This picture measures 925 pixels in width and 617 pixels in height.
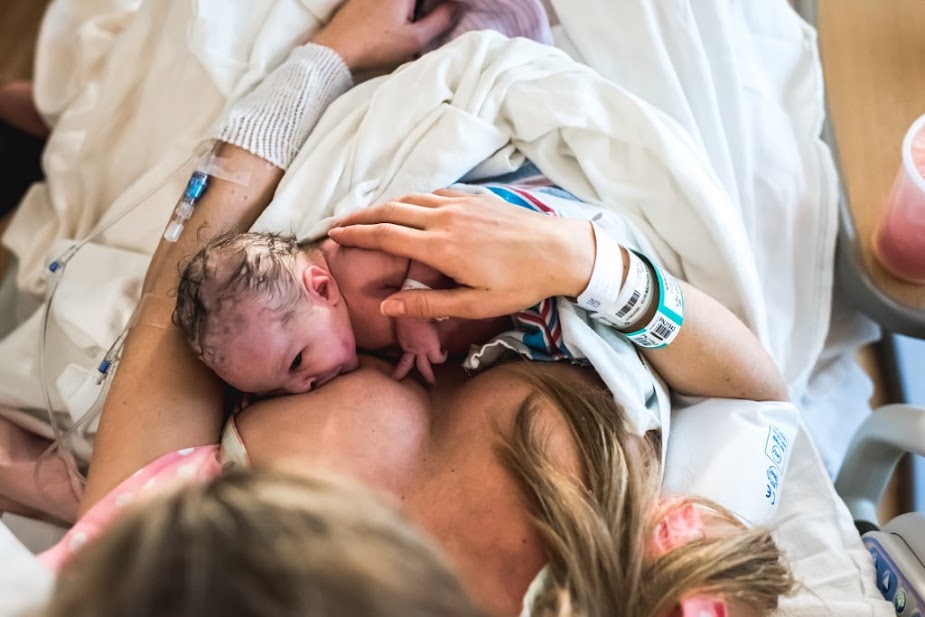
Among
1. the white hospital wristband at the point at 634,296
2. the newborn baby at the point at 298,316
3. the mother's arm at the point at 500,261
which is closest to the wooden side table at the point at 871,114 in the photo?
the mother's arm at the point at 500,261

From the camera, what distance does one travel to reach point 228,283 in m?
0.97

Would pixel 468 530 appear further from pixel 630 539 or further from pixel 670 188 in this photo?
pixel 670 188

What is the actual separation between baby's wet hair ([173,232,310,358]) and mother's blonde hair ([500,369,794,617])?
13.5 inches

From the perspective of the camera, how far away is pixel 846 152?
1362 millimetres

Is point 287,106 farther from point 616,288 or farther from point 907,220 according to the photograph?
point 907,220

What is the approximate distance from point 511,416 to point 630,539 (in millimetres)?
224

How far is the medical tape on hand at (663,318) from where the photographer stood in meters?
1.00

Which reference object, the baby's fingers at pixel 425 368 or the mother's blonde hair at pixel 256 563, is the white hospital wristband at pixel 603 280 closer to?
the baby's fingers at pixel 425 368

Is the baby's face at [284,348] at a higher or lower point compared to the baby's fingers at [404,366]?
higher

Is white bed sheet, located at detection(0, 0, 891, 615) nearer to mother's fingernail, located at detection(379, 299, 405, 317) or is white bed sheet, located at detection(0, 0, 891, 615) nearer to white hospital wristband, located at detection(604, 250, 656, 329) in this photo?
white hospital wristband, located at detection(604, 250, 656, 329)

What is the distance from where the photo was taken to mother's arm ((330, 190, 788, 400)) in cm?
97

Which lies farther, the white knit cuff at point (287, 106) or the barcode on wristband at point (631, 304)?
the white knit cuff at point (287, 106)

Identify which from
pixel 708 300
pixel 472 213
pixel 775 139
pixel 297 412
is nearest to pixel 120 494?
pixel 297 412

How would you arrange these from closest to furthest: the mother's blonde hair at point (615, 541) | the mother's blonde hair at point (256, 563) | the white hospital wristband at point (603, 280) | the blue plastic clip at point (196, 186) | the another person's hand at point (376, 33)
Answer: the mother's blonde hair at point (256, 563) < the mother's blonde hair at point (615, 541) < the white hospital wristband at point (603, 280) < the blue plastic clip at point (196, 186) < the another person's hand at point (376, 33)
